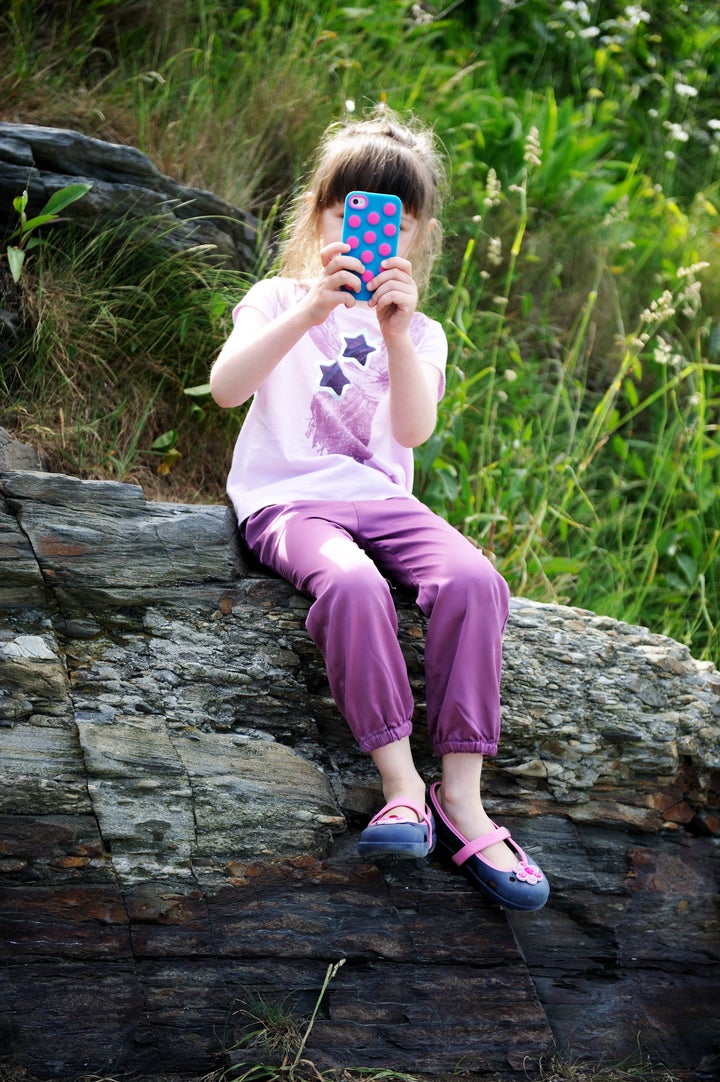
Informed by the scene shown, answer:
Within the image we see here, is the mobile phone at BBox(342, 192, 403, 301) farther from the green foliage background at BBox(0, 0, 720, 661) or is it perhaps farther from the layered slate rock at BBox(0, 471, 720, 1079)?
the green foliage background at BBox(0, 0, 720, 661)

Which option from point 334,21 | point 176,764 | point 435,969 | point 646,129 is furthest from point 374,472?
point 646,129

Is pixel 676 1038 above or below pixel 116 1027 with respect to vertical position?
below

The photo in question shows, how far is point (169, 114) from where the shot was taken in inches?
149

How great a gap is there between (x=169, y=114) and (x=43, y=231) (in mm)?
1007

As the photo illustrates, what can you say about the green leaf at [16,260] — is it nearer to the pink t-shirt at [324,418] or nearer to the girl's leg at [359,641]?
the pink t-shirt at [324,418]

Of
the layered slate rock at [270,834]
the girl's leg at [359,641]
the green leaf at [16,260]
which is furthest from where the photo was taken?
the green leaf at [16,260]

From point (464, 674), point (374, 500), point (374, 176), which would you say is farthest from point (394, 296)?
point (464, 674)

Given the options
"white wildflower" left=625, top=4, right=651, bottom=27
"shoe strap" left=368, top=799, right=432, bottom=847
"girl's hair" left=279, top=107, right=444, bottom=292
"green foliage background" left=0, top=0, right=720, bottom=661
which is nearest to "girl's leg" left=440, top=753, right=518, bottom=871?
"shoe strap" left=368, top=799, right=432, bottom=847

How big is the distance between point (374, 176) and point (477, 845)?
5.22ft

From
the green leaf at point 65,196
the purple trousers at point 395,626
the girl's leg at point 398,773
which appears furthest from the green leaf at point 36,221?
the girl's leg at point 398,773

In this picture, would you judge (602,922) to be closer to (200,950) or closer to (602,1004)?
(602,1004)

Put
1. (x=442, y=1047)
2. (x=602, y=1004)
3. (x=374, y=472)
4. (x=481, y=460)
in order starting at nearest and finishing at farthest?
1. (x=442, y=1047)
2. (x=602, y=1004)
3. (x=374, y=472)
4. (x=481, y=460)

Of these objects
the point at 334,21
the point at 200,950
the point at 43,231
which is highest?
the point at 334,21

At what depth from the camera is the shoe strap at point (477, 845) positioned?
2086 millimetres
